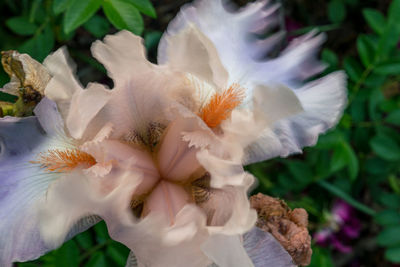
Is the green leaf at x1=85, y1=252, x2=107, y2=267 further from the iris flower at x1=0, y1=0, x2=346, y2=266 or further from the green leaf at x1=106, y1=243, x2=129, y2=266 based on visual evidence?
the iris flower at x1=0, y1=0, x2=346, y2=266

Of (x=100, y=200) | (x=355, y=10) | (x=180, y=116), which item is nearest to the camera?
(x=100, y=200)

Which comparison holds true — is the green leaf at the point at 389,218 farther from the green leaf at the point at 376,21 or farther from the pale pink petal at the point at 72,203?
→ the pale pink petal at the point at 72,203

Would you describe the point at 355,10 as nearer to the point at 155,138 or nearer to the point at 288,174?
the point at 288,174

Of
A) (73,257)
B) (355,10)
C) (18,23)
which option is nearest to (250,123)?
Answer: (73,257)

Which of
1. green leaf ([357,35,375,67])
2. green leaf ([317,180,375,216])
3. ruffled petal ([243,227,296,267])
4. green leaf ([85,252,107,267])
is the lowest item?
green leaf ([317,180,375,216])

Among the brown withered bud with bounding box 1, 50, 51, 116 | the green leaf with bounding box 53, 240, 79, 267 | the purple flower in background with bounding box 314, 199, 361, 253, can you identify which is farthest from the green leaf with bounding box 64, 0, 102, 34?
the purple flower in background with bounding box 314, 199, 361, 253

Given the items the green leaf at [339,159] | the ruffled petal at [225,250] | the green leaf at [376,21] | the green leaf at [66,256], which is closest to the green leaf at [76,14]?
the green leaf at [66,256]
